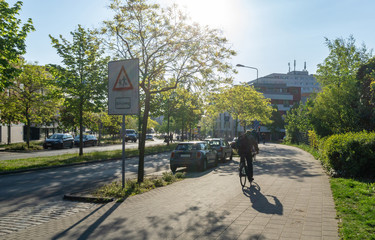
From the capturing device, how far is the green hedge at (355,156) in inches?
363

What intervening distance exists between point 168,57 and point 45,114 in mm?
24832

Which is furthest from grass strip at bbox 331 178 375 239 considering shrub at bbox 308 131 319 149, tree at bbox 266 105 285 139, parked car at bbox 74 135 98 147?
tree at bbox 266 105 285 139

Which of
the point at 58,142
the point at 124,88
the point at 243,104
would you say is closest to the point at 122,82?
the point at 124,88

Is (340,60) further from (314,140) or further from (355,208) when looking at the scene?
(355,208)

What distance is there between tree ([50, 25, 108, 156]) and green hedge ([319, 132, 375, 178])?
14226 millimetres

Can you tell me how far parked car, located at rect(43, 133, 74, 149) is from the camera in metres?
32.9

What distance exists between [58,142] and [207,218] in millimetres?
31207

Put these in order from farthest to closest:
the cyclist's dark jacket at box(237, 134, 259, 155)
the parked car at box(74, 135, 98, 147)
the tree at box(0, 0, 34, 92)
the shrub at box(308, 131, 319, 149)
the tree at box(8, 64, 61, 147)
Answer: the parked car at box(74, 135, 98, 147)
the tree at box(8, 64, 61, 147)
the shrub at box(308, 131, 319, 149)
the tree at box(0, 0, 34, 92)
the cyclist's dark jacket at box(237, 134, 259, 155)

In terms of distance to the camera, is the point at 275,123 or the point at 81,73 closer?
the point at 81,73

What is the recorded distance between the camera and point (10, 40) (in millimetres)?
13484

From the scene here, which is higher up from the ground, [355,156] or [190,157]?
[355,156]

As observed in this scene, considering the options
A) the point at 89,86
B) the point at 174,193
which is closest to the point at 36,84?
the point at 89,86

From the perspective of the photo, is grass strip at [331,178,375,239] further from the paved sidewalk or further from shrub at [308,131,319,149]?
shrub at [308,131,319,149]

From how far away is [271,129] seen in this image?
78.9 m
